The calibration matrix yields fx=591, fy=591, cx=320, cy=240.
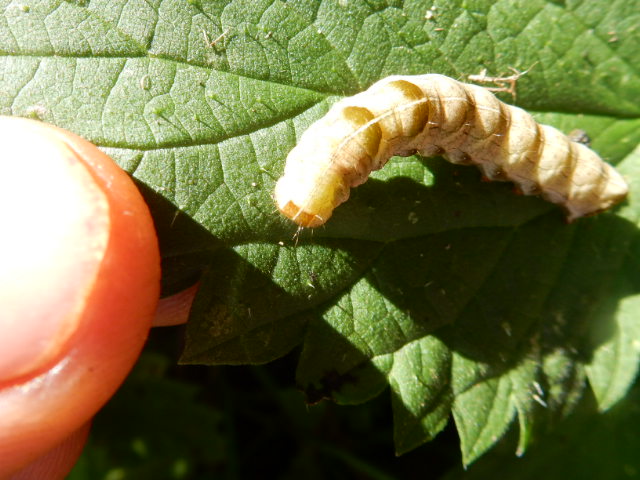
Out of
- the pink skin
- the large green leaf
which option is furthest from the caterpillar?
the pink skin

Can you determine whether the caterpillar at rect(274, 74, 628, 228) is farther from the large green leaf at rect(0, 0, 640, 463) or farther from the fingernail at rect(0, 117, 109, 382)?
the fingernail at rect(0, 117, 109, 382)

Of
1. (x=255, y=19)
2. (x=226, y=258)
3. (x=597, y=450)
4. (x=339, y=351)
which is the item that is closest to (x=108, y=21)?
(x=255, y=19)

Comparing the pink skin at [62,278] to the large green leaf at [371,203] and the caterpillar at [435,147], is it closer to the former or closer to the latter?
the large green leaf at [371,203]

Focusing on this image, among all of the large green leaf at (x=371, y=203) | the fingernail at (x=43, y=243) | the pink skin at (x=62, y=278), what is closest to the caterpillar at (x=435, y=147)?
the large green leaf at (x=371, y=203)

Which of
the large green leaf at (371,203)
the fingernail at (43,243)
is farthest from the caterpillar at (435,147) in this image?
the fingernail at (43,243)

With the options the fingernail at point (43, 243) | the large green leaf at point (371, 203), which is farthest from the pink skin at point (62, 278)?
the large green leaf at point (371, 203)

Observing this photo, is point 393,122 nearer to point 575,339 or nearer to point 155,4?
point 155,4

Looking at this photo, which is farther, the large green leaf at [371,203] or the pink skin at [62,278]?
the large green leaf at [371,203]
